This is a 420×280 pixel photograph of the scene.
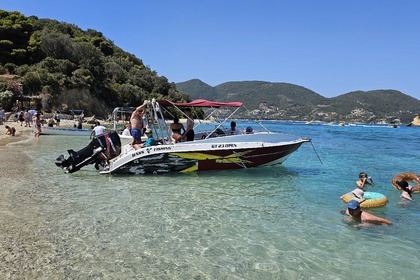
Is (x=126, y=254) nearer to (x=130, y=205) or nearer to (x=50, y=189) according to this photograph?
(x=130, y=205)

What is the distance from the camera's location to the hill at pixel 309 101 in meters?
162

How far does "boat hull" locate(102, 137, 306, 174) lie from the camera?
37.2 feet

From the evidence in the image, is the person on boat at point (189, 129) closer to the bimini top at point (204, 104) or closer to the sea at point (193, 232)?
the bimini top at point (204, 104)

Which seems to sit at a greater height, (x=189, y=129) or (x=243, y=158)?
(x=189, y=129)

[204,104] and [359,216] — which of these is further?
[204,104]

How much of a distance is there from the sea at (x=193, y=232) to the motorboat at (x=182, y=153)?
73cm

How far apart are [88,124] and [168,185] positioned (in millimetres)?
32300

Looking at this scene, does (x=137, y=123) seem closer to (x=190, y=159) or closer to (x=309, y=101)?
(x=190, y=159)

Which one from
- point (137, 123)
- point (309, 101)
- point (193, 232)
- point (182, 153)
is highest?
point (309, 101)

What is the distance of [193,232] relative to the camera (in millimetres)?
6375

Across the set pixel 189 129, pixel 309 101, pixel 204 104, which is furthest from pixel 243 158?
pixel 309 101

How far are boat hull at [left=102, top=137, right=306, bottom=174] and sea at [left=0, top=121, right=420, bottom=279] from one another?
691mm

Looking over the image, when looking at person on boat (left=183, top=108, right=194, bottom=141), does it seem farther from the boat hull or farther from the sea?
the sea

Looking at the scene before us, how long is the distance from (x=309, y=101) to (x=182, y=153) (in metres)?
184
